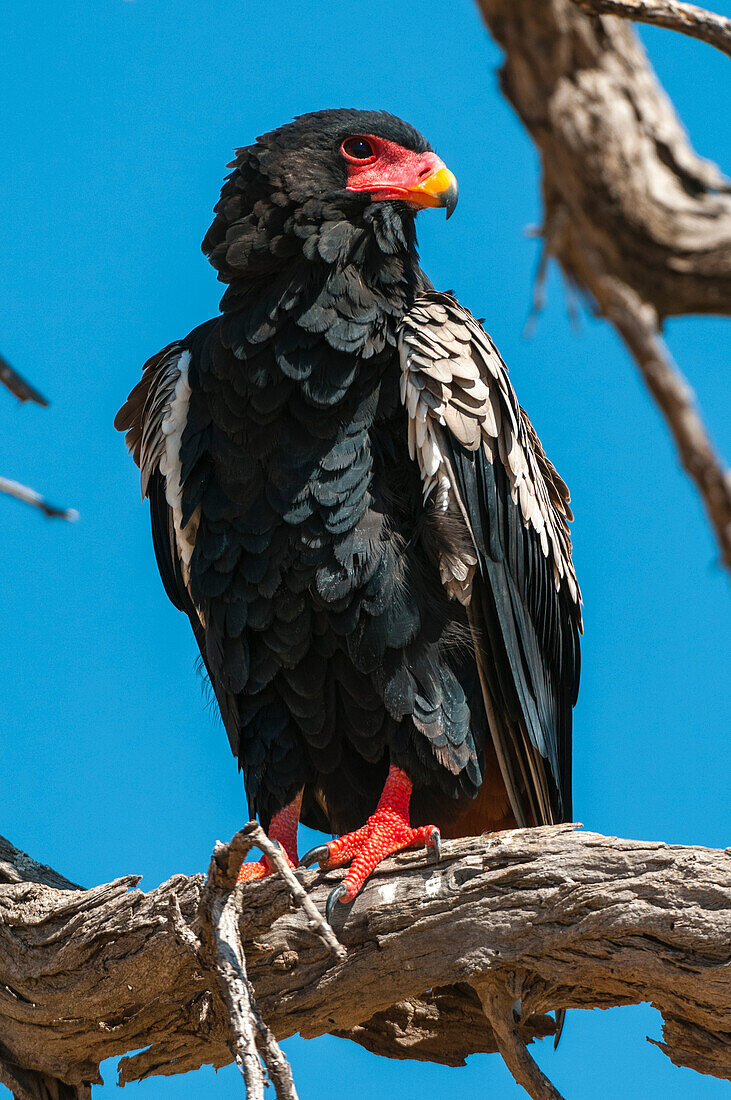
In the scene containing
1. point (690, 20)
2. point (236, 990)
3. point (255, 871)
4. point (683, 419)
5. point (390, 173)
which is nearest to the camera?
point (683, 419)

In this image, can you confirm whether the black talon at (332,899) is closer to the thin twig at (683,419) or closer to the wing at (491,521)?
the wing at (491,521)

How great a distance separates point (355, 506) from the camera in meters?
5.09

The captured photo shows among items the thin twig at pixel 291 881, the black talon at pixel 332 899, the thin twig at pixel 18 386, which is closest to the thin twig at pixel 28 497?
the thin twig at pixel 18 386

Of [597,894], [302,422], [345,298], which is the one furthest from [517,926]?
[345,298]

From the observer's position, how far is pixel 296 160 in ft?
17.4

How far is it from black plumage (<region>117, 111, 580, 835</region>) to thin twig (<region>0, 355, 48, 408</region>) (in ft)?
9.49

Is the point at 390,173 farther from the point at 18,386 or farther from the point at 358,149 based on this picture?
the point at 18,386

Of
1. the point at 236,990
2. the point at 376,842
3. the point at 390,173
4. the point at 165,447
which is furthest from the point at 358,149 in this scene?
the point at 236,990

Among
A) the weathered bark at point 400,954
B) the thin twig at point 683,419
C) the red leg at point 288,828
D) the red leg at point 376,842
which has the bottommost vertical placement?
the thin twig at point 683,419

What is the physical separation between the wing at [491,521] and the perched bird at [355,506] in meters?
0.01

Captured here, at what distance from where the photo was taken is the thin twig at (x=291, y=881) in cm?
322

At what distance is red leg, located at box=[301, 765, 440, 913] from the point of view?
4.48 meters

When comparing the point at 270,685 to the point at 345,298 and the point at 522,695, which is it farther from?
the point at 345,298

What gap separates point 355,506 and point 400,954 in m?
1.87
